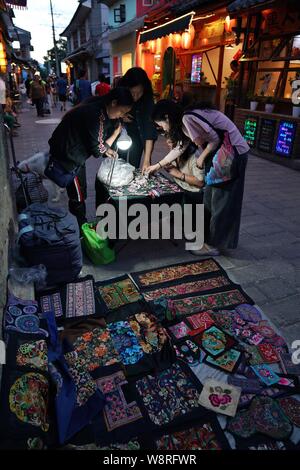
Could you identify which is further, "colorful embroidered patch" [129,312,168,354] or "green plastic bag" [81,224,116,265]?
"green plastic bag" [81,224,116,265]

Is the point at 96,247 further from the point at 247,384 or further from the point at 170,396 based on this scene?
the point at 247,384

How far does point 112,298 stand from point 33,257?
903 millimetres

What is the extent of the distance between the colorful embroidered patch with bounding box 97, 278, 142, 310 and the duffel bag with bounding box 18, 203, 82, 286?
15.4 inches

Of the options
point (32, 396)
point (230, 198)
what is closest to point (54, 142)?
point (230, 198)

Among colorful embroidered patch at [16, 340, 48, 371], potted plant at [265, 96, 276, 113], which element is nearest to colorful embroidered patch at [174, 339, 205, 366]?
colorful embroidered patch at [16, 340, 48, 371]

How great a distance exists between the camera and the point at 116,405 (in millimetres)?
2213

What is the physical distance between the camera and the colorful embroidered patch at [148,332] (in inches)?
106

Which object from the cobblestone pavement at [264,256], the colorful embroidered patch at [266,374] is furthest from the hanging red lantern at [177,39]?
the colorful embroidered patch at [266,374]

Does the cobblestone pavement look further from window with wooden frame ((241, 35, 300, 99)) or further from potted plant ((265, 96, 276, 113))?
window with wooden frame ((241, 35, 300, 99))

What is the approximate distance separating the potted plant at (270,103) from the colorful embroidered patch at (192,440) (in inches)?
341

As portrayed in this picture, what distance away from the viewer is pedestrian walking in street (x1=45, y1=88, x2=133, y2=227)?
136 inches

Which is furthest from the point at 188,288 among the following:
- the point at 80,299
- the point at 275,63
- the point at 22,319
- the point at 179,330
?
the point at 275,63

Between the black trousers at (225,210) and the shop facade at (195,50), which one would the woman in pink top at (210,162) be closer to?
the black trousers at (225,210)

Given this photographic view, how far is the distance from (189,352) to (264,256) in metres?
2.01
